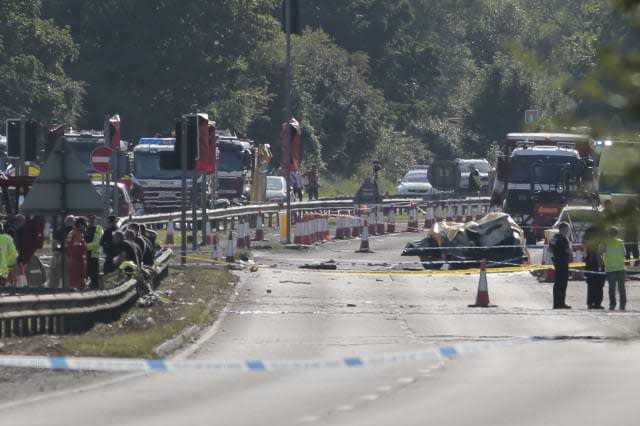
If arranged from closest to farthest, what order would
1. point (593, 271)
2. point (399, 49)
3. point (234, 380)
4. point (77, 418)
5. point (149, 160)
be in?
1. point (77, 418)
2. point (234, 380)
3. point (593, 271)
4. point (149, 160)
5. point (399, 49)

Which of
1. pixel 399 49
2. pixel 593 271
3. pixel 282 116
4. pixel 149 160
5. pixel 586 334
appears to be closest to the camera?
pixel 586 334

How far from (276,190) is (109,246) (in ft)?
123

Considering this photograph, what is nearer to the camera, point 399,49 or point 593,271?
point 593,271

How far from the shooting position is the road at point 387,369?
1225cm

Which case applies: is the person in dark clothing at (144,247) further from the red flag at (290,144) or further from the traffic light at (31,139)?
the red flag at (290,144)

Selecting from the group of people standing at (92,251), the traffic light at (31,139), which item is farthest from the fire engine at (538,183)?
the traffic light at (31,139)

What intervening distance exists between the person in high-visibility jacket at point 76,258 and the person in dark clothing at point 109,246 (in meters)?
0.62

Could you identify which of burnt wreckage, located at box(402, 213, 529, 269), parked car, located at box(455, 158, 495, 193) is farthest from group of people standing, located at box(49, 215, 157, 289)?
parked car, located at box(455, 158, 495, 193)

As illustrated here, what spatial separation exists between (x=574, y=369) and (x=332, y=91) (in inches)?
2692

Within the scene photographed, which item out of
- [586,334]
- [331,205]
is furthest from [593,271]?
[331,205]

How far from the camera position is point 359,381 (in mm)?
15000

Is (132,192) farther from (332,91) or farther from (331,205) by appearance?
(332,91)

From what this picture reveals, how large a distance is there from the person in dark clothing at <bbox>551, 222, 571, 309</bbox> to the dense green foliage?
26.8m

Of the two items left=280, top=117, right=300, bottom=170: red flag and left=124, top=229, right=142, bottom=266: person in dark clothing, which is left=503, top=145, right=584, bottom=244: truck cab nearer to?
left=280, top=117, right=300, bottom=170: red flag
